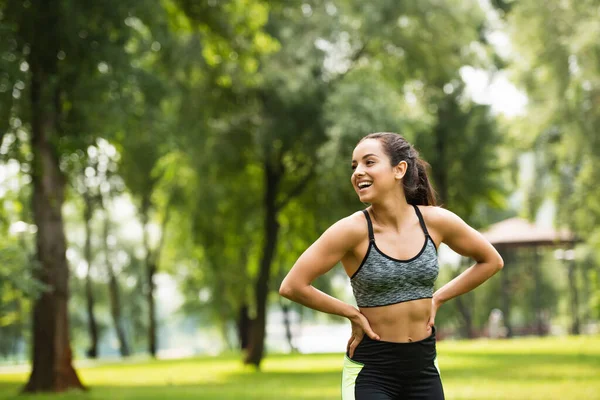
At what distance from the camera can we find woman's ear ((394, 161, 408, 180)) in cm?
485

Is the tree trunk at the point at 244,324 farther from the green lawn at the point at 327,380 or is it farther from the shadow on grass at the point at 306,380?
the shadow on grass at the point at 306,380

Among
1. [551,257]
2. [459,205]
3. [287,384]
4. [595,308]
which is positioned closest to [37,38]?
[287,384]

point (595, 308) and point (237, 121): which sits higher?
point (237, 121)

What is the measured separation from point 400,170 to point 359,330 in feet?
2.54

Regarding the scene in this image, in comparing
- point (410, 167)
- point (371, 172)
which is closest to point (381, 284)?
point (371, 172)

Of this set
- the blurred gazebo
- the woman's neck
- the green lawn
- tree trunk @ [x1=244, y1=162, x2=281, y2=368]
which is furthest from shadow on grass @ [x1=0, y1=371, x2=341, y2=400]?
the blurred gazebo

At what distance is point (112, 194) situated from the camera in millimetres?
46156

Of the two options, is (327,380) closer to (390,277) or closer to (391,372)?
(391,372)

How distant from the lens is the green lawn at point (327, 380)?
17.6 m

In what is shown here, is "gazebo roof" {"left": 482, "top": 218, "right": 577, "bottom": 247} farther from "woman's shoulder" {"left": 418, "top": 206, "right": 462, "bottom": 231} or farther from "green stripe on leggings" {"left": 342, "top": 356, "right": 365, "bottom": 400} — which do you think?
"green stripe on leggings" {"left": 342, "top": 356, "right": 365, "bottom": 400}

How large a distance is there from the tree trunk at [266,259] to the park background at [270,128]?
5 centimetres

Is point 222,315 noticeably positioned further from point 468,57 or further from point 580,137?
point 580,137

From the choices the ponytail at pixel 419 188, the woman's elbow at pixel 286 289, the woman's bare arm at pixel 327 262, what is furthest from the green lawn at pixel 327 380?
the woman's elbow at pixel 286 289

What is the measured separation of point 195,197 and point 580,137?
11.0m
